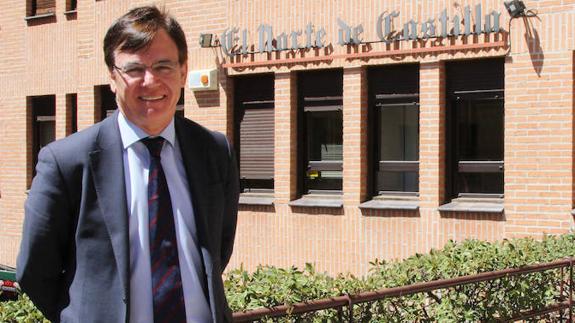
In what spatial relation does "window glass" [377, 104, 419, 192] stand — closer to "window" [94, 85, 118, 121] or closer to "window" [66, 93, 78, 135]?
"window" [94, 85, 118, 121]

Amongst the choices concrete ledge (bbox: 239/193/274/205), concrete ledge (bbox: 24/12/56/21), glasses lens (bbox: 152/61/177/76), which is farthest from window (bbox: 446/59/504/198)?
glasses lens (bbox: 152/61/177/76)

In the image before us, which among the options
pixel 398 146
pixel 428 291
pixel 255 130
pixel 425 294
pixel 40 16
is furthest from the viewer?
pixel 40 16

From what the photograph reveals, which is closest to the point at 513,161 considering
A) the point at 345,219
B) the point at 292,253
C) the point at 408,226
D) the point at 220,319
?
the point at 408,226

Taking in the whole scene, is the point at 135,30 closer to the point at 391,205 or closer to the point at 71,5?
the point at 391,205

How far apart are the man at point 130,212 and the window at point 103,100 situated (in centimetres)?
1225

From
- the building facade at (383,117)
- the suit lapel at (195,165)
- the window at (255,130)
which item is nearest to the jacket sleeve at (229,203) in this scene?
the suit lapel at (195,165)

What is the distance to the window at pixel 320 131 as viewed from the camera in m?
12.0

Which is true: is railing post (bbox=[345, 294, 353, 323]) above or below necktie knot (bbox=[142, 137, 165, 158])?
below

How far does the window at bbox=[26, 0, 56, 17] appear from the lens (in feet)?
Result: 51.4

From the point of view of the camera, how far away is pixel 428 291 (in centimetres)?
490

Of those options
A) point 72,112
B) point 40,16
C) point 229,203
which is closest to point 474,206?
point 72,112

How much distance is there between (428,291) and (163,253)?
→ 2.63 metres

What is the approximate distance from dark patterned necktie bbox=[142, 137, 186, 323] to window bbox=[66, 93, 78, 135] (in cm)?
1299

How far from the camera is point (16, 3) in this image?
52.7 ft
